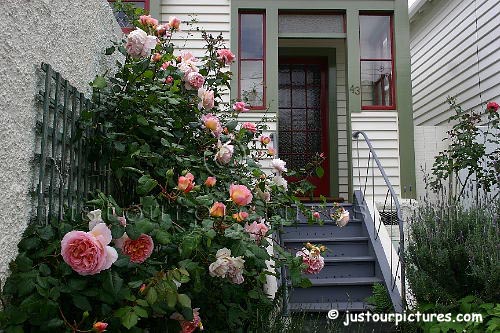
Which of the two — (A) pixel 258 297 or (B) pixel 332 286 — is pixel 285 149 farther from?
(A) pixel 258 297

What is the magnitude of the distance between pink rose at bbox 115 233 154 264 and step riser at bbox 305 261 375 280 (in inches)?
121

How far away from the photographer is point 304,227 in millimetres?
5473

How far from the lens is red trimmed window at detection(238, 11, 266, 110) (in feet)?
22.6

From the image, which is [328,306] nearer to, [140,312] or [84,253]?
[140,312]

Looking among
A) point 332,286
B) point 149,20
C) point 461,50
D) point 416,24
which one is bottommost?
point 332,286

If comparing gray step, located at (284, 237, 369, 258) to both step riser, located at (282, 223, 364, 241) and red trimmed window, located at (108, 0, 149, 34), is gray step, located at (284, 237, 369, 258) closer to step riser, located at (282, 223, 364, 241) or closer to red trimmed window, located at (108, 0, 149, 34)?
step riser, located at (282, 223, 364, 241)

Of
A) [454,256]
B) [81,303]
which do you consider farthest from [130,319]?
[454,256]

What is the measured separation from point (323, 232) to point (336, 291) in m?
0.99

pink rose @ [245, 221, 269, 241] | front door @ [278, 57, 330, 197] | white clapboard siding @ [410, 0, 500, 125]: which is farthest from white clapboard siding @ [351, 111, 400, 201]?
pink rose @ [245, 221, 269, 241]

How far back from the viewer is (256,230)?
2473 mm

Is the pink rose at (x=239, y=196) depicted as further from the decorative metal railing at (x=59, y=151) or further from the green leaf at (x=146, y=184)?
the decorative metal railing at (x=59, y=151)

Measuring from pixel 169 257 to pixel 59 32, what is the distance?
3.90 ft

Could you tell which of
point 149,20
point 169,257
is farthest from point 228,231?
point 149,20

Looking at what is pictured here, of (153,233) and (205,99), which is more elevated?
(205,99)
